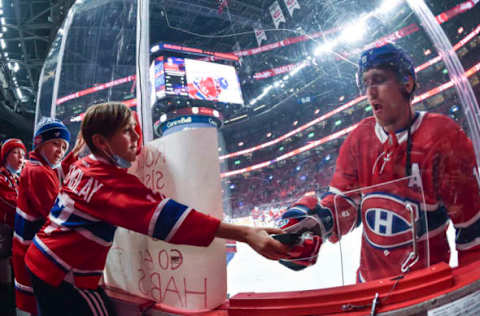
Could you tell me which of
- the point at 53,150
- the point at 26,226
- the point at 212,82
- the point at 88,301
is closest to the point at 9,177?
the point at 53,150

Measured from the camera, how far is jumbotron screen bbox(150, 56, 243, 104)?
902 mm

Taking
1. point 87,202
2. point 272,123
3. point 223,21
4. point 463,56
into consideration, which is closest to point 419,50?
point 463,56

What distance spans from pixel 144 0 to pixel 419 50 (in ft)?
3.21

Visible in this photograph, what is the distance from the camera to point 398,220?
66cm

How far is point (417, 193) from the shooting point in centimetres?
64

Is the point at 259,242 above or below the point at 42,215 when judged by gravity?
below

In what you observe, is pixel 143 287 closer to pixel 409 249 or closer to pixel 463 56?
pixel 409 249

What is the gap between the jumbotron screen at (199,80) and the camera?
902 millimetres

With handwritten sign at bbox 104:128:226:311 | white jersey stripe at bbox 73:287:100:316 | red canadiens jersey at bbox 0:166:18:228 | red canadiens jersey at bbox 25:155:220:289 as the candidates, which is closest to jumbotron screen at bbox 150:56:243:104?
handwritten sign at bbox 104:128:226:311

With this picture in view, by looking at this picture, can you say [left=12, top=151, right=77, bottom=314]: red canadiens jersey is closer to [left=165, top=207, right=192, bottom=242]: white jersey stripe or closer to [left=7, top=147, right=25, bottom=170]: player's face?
[left=165, top=207, right=192, bottom=242]: white jersey stripe

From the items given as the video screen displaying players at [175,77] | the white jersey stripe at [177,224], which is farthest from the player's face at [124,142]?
the white jersey stripe at [177,224]

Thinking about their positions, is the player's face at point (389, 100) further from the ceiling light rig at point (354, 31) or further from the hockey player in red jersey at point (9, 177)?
the hockey player in red jersey at point (9, 177)

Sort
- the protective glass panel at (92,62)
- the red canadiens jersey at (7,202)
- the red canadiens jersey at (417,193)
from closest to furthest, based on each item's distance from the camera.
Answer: the red canadiens jersey at (417,193) → the protective glass panel at (92,62) → the red canadiens jersey at (7,202)

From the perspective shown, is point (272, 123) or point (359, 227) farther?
point (272, 123)
